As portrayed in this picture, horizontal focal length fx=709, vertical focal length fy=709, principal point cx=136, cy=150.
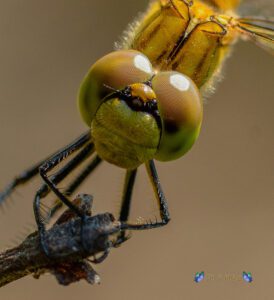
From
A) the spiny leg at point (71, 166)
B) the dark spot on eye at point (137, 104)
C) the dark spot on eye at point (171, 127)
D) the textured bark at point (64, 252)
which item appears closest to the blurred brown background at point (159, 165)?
the spiny leg at point (71, 166)

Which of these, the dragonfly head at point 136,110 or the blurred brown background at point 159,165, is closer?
the dragonfly head at point 136,110

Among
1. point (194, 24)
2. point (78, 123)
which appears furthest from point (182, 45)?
point (78, 123)

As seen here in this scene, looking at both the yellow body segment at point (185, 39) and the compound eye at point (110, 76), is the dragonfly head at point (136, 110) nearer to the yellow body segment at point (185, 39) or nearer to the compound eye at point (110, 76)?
the compound eye at point (110, 76)

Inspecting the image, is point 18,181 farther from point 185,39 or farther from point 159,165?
point 159,165

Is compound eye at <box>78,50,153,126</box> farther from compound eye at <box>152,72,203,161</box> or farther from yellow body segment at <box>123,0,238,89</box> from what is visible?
yellow body segment at <box>123,0,238,89</box>

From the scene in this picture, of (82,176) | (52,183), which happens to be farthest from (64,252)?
(82,176)

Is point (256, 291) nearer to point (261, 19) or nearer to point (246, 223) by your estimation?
point (246, 223)

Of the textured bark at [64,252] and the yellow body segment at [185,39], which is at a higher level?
the yellow body segment at [185,39]
